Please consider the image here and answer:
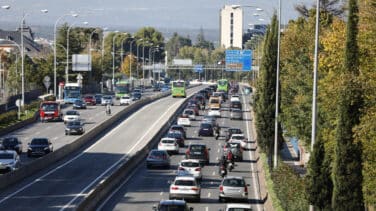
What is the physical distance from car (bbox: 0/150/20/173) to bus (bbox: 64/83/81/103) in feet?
190

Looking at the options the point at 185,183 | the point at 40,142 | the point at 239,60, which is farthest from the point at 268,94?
the point at 239,60

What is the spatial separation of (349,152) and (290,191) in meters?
5.72

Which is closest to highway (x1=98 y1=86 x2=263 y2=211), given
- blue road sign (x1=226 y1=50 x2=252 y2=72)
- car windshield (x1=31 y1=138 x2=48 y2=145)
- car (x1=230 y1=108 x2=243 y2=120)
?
car windshield (x1=31 y1=138 x2=48 y2=145)

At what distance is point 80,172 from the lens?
54250 mm

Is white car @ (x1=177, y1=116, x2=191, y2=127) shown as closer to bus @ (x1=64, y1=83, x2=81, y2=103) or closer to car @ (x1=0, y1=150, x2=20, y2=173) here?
bus @ (x1=64, y1=83, x2=81, y2=103)

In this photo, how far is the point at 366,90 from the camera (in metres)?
30.2

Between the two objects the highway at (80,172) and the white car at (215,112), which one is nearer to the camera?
the highway at (80,172)

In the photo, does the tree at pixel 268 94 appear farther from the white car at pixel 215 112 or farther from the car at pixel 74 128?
the white car at pixel 215 112

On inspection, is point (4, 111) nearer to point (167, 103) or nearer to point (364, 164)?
point (167, 103)

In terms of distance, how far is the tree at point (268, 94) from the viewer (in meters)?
55.5

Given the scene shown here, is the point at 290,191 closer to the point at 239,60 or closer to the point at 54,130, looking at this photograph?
the point at 54,130

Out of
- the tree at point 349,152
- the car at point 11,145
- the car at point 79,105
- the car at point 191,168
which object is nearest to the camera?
the tree at point 349,152

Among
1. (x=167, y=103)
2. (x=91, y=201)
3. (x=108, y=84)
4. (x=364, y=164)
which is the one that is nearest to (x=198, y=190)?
(x=91, y=201)

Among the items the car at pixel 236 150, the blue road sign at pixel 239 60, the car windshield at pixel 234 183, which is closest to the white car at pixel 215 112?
the blue road sign at pixel 239 60
